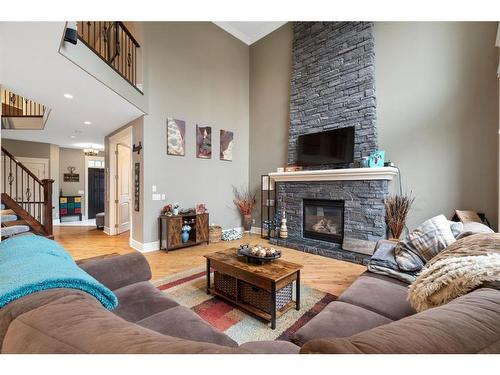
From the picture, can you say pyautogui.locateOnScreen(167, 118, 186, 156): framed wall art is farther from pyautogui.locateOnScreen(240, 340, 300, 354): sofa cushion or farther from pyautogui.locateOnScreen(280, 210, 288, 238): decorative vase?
pyautogui.locateOnScreen(240, 340, 300, 354): sofa cushion

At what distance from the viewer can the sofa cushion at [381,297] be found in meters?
1.29

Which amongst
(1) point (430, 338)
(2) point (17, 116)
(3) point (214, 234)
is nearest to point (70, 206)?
(2) point (17, 116)

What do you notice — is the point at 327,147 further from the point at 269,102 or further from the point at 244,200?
the point at 244,200

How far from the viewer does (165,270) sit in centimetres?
296

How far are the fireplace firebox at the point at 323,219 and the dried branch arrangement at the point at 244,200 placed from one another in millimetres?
1409

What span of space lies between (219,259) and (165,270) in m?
1.25

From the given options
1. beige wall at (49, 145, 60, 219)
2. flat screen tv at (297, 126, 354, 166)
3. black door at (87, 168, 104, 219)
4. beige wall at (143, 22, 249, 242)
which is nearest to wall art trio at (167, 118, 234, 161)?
beige wall at (143, 22, 249, 242)

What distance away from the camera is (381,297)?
1422 millimetres

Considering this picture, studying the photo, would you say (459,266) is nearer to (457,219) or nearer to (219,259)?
(219,259)

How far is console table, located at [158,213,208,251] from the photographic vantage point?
3803mm

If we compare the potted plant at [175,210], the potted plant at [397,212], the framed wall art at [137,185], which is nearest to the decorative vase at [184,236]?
the potted plant at [175,210]

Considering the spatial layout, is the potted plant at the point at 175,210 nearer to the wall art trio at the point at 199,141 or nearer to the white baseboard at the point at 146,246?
the white baseboard at the point at 146,246

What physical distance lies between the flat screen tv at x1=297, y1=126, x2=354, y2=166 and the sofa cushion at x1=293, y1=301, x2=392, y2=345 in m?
2.95
